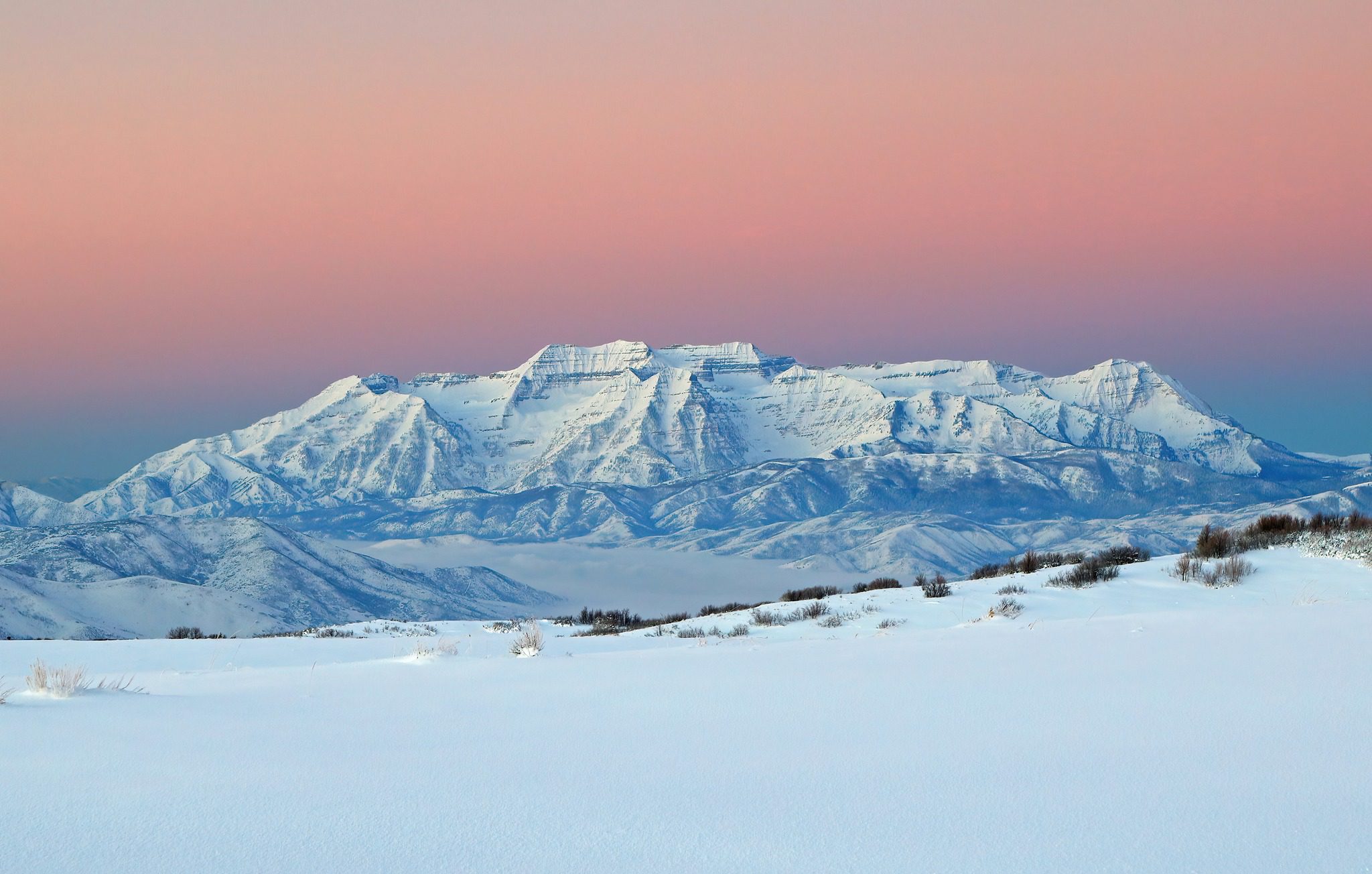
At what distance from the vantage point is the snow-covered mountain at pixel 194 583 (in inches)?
3211

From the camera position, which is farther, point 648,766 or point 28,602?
point 28,602

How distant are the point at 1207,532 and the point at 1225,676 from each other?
10719mm

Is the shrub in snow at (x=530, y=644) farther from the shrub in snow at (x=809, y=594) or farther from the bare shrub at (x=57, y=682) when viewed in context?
the shrub in snow at (x=809, y=594)

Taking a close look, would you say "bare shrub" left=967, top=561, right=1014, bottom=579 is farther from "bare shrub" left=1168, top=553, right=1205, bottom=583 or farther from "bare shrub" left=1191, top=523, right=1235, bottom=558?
"bare shrub" left=1168, top=553, right=1205, bottom=583

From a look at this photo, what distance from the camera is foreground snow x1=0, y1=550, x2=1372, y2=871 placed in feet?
11.5

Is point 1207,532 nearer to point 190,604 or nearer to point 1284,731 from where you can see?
point 1284,731

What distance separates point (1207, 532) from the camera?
15969 mm

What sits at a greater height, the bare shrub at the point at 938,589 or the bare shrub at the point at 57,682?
the bare shrub at the point at 57,682

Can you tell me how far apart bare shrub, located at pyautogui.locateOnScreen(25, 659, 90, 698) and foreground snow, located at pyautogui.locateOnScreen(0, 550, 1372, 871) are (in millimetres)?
162

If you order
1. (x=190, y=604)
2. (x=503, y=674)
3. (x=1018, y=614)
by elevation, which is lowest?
(x=190, y=604)

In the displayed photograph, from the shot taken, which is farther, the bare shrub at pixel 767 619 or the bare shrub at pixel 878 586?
the bare shrub at pixel 878 586

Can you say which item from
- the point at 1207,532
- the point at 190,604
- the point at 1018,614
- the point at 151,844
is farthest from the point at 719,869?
the point at 190,604

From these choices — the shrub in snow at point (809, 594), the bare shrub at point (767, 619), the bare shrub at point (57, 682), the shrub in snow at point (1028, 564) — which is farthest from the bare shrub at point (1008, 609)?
the bare shrub at point (57, 682)

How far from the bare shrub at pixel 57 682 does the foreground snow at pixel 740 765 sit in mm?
162
